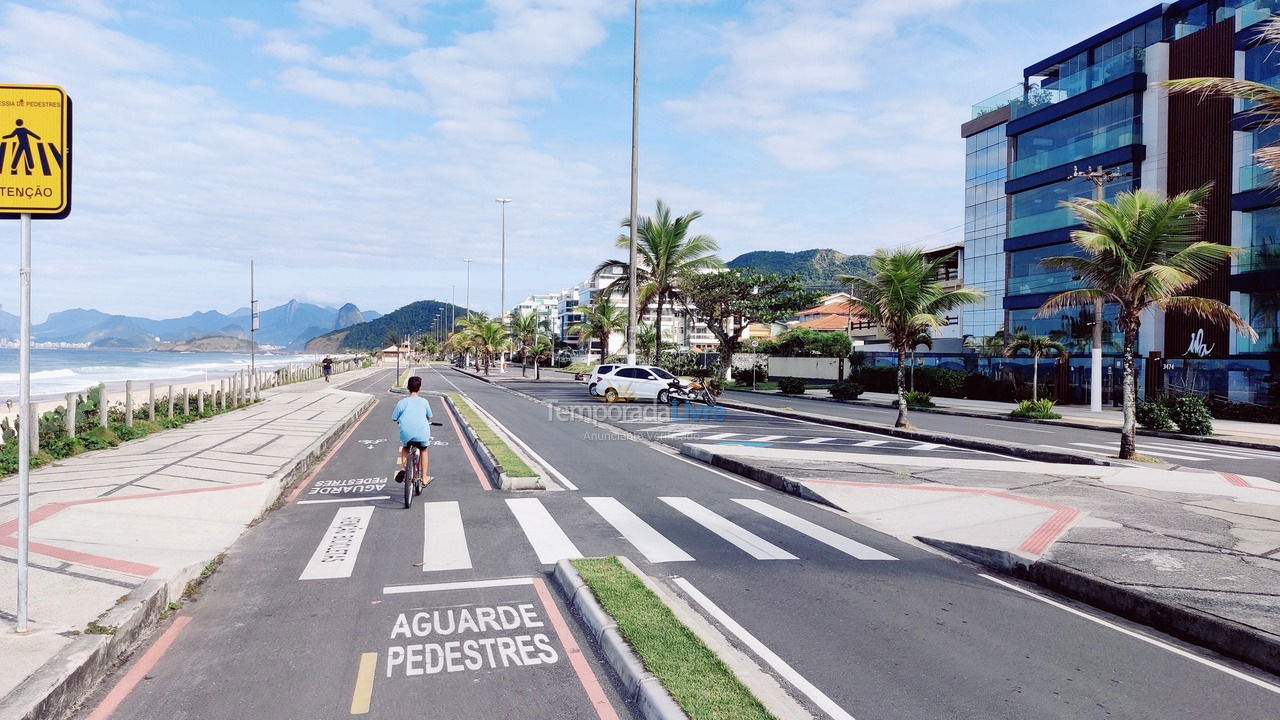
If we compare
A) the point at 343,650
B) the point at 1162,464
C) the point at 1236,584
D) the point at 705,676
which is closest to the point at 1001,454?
the point at 1162,464

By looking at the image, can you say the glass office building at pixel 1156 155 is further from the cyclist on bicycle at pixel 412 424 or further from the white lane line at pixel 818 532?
the cyclist on bicycle at pixel 412 424

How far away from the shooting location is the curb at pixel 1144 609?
5215mm

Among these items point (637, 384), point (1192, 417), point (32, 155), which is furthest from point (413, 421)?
point (1192, 417)

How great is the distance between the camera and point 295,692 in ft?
14.7

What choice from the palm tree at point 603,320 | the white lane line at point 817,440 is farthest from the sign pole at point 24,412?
the palm tree at point 603,320

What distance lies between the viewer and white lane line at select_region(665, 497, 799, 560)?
7.74 m

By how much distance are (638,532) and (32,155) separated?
649 centimetres

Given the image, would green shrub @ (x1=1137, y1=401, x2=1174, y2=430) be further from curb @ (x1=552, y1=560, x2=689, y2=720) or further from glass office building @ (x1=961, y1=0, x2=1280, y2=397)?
curb @ (x1=552, y1=560, x2=689, y2=720)

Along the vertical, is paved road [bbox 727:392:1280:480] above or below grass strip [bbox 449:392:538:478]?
below

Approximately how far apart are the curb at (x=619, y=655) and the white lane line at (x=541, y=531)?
2.85 ft

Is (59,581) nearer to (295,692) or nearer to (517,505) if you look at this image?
(295,692)

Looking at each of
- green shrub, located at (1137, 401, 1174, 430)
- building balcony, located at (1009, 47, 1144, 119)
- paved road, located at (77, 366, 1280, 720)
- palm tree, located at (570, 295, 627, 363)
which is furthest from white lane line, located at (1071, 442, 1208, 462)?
palm tree, located at (570, 295, 627, 363)

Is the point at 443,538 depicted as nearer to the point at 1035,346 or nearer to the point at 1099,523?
the point at 1099,523

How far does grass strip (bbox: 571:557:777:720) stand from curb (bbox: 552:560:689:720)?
0.17ft
